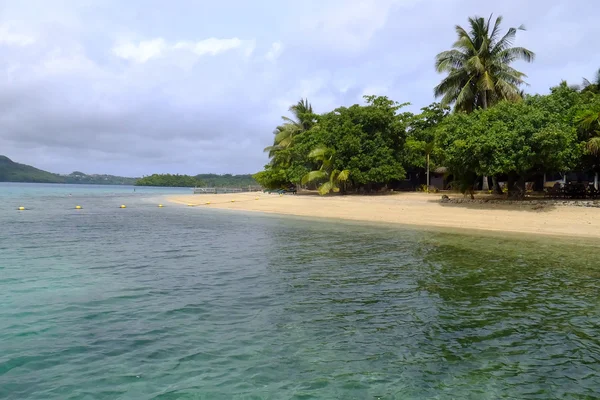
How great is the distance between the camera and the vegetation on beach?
23594mm

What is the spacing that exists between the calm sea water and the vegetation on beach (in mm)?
11155

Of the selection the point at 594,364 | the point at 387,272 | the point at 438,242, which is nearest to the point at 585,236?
the point at 438,242

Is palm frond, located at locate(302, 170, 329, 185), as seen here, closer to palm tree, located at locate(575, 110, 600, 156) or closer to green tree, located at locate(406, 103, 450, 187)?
green tree, located at locate(406, 103, 450, 187)

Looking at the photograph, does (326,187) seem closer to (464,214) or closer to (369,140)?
(369,140)

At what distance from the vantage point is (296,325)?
687cm

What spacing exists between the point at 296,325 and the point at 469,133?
21628 millimetres

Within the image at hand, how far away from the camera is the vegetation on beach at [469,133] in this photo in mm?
23594

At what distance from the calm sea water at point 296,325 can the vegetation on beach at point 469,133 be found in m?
11.2

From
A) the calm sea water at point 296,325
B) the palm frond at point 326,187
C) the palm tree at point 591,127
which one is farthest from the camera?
the palm frond at point 326,187

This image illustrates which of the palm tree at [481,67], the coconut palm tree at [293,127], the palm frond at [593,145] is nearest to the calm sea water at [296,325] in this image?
the palm frond at [593,145]

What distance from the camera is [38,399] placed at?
4488mm

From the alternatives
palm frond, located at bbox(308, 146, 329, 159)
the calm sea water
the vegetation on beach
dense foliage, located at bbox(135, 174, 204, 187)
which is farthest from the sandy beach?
dense foliage, located at bbox(135, 174, 204, 187)

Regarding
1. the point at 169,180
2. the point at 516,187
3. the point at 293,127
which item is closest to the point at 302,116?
the point at 293,127

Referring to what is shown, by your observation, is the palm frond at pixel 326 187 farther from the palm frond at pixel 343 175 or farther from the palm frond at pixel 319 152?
the palm frond at pixel 319 152
